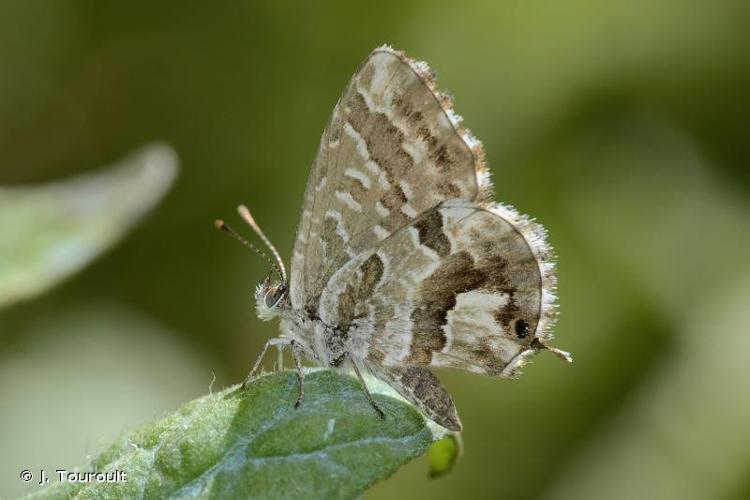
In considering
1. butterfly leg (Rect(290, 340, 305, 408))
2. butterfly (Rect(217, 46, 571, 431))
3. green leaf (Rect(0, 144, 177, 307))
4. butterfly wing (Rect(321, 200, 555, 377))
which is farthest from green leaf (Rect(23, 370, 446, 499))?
green leaf (Rect(0, 144, 177, 307))

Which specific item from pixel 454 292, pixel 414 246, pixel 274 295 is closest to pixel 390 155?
pixel 414 246

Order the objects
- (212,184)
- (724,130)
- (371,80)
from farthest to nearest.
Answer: (212,184) < (724,130) < (371,80)

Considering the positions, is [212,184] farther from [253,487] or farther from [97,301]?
[253,487]

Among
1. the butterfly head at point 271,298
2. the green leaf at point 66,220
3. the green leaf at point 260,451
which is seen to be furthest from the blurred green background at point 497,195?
the green leaf at point 260,451

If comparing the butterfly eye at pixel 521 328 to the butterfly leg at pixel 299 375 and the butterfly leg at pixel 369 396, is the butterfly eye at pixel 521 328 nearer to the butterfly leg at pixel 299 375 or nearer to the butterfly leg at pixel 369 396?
the butterfly leg at pixel 369 396

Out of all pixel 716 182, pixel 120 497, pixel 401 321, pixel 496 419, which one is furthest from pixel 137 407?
pixel 716 182
